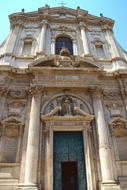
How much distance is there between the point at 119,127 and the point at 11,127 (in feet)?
17.6

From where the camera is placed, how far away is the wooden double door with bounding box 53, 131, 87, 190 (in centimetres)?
999

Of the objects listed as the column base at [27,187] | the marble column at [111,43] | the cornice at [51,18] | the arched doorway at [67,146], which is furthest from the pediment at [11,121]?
the cornice at [51,18]

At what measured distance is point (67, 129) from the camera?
443 inches

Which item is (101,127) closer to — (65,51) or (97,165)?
(97,165)

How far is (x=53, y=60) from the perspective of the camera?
45.2 feet

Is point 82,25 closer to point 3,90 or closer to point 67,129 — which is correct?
point 3,90

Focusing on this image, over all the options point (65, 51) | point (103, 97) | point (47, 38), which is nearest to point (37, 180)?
point (103, 97)

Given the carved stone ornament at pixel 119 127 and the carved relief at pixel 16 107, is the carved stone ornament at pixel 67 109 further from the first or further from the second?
the carved relief at pixel 16 107

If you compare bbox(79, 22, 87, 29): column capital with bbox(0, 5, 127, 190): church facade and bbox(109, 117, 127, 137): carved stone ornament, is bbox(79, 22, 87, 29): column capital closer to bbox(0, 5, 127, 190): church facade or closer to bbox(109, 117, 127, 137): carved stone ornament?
bbox(0, 5, 127, 190): church facade

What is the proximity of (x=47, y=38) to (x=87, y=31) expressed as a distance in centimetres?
334

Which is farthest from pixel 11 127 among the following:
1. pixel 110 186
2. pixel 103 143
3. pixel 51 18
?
pixel 51 18

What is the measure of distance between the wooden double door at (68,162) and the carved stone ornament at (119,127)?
5.67 feet

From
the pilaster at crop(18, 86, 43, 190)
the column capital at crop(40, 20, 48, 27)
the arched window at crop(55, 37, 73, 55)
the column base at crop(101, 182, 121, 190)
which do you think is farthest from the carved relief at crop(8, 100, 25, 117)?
the column capital at crop(40, 20, 48, 27)

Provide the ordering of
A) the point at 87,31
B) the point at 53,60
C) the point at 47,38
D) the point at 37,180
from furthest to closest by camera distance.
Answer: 1. the point at 87,31
2. the point at 47,38
3. the point at 53,60
4. the point at 37,180
